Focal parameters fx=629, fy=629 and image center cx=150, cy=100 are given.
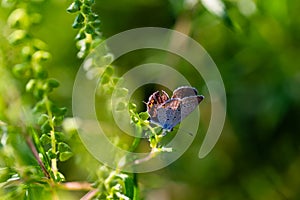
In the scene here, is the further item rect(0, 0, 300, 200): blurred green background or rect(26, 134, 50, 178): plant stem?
rect(0, 0, 300, 200): blurred green background

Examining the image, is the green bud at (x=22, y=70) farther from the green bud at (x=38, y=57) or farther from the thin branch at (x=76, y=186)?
the thin branch at (x=76, y=186)

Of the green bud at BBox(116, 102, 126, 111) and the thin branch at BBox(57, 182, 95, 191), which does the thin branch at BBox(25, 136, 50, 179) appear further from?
the green bud at BBox(116, 102, 126, 111)

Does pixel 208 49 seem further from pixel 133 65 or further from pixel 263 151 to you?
pixel 263 151

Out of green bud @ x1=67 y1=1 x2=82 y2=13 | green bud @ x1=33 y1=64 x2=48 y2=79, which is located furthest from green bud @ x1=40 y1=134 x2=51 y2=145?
green bud @ x1=67 y1=1 x2=82 y2=13

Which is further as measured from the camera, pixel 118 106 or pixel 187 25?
pixel 187 25

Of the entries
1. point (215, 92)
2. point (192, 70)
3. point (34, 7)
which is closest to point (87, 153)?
point (34, 7)

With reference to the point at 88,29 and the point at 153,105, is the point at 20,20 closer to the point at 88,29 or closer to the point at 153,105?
the point at 88,29
